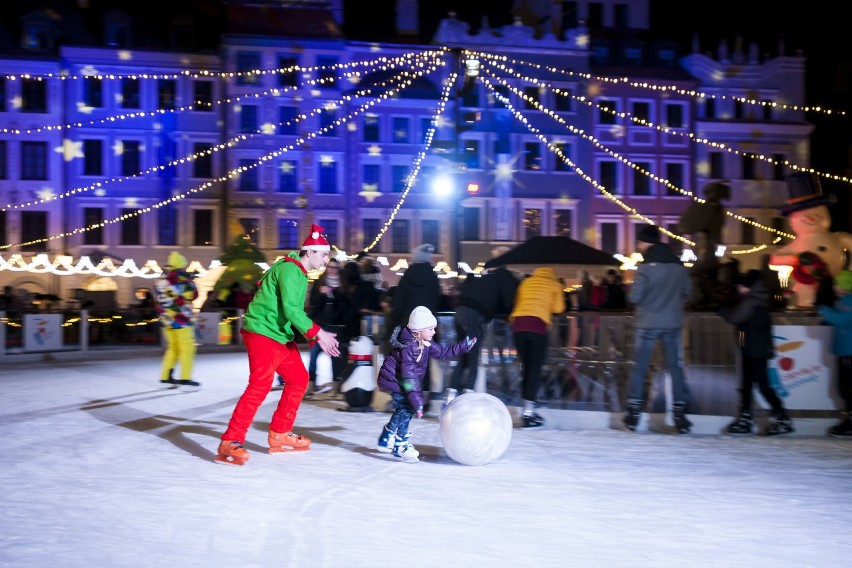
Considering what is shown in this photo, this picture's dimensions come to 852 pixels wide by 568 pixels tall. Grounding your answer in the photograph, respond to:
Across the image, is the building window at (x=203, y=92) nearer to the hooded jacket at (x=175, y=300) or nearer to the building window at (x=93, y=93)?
the building window at (x=93, y=93)

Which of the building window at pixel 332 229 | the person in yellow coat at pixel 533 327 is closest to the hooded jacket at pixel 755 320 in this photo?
the person in yellow coat at pixel 533 327

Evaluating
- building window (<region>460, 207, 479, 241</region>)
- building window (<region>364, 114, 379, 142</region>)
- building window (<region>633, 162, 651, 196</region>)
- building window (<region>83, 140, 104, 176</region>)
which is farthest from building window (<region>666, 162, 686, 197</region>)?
building window (<region>83, 140, 104, 176</region>)

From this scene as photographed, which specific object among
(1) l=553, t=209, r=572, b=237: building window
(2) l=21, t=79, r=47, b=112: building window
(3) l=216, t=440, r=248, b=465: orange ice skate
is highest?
(2) l=21, t=79, r=47, b=112: building window

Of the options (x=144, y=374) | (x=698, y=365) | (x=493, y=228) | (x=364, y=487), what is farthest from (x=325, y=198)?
A: (x=364, y=487)

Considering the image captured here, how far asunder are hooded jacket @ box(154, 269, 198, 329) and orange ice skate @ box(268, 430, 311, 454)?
583 centimetres

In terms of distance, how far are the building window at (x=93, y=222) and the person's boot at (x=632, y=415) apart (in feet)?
122

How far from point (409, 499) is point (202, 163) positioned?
40083mm

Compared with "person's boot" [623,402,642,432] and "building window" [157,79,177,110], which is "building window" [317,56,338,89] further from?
"person's boot" [623,402,642,432]

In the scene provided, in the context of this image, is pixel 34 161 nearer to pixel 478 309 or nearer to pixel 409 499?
pixel 478 309

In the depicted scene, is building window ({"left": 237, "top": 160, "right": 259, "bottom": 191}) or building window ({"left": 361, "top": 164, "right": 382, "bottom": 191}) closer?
building window ({"left": 237, "top": 160, "right": 259, "bottom": 191})

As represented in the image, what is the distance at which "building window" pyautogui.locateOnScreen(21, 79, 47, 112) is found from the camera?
142ft

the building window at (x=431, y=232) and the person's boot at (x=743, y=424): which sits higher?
the building window at (x=431, y=232)

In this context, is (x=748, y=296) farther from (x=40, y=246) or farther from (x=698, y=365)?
(x=40, y=246)

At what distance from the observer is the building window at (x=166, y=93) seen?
147 feet
